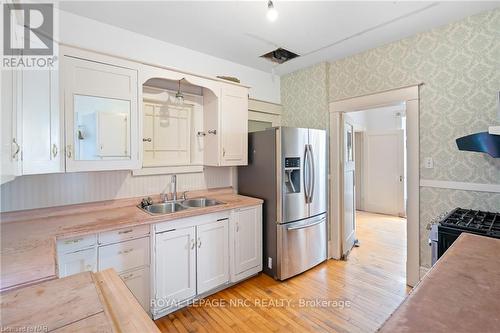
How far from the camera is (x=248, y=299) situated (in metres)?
2.37

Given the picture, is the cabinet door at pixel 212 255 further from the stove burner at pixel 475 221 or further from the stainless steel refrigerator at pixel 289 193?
the stove burner at pixel 475 221

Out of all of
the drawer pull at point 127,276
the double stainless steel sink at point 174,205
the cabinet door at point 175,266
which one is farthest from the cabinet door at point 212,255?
the drawer pull at point 127,276

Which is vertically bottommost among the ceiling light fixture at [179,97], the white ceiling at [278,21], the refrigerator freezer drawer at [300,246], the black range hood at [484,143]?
the refrigerator freezer drawer at [300,246]

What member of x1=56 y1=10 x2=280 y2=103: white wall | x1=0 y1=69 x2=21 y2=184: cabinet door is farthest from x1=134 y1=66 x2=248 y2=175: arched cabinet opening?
x1=0 y1=69 x2=21 y2=184: cabinet door

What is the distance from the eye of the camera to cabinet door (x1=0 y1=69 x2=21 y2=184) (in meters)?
1.09

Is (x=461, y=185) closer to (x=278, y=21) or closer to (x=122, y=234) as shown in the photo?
(x=278, y=21)

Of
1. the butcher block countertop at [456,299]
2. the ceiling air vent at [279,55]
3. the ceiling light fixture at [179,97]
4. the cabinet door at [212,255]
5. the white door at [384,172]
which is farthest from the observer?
the white door at [384,172]

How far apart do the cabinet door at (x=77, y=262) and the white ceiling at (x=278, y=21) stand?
1997 millimetres

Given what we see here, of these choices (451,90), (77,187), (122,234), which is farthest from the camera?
(451,90)

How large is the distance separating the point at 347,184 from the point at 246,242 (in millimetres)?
1720

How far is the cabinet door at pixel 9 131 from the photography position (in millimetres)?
1093

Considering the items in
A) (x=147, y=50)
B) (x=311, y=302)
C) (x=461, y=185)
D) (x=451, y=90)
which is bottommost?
(x=311, y=302)

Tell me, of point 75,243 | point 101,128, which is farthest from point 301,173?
point 75,243

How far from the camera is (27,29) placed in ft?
5.03
